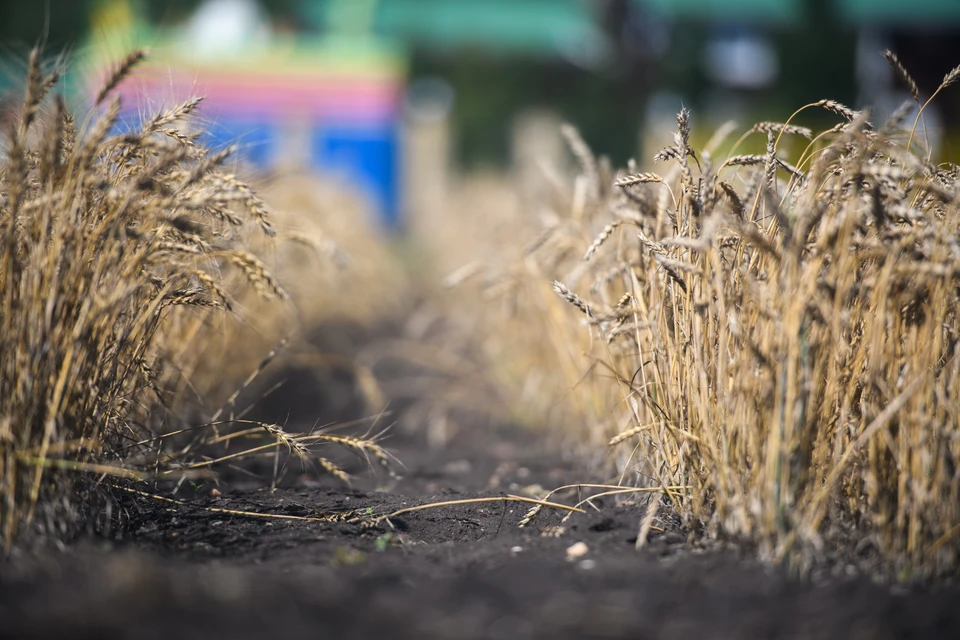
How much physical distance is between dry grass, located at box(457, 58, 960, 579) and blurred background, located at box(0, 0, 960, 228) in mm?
7978

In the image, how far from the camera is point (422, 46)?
1348 cm

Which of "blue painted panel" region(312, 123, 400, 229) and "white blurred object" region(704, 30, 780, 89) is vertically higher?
"white blurred object" region(704, 30, 780, 89)

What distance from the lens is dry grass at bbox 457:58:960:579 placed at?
5.80ft

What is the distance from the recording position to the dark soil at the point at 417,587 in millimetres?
1479

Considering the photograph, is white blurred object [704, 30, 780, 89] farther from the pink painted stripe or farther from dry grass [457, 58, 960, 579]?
dry grass [457, 58, 960, 579]

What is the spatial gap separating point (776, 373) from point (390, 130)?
1140 centimetres

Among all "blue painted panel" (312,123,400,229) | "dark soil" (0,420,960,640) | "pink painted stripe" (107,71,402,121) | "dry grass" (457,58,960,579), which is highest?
"pink painted stripe" (107,71,402,121)

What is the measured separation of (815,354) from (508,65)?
13.2 metres

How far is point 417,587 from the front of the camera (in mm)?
1728

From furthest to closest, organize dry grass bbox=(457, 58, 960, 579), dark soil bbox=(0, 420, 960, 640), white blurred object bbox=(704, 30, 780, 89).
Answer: white blurred object bbox=(704, 30, 780, 89) → dry grass bbox=(457, 58, 960, 579) → dark soil bbox=(0, 420, 960, 640)

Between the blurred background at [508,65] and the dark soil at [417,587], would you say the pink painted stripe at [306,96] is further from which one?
the dark soil at [417,587]

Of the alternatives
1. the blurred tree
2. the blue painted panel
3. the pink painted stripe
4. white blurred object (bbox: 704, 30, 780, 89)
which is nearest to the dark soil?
the blue painted panel

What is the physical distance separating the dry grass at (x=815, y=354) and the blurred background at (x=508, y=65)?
7978 millimetres

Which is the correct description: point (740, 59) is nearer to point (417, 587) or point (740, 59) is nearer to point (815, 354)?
point (815, 354)
